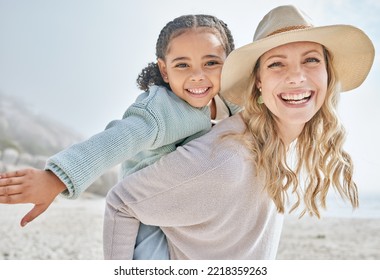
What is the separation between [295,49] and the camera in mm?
1415

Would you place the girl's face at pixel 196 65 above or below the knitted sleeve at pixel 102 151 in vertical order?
above

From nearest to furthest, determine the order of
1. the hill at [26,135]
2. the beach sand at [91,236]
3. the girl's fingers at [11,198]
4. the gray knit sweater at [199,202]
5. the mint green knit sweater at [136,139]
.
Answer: the girl's fingers at [11,198] < the mint green knit sweater at [136,139] < the gray knit sweater at [199,202] < the beach sand at [91,236] < the hill at [26,135]

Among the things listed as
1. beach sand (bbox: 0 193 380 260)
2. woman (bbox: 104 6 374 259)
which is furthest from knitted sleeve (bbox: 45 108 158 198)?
beach sand (bbox: 0 193 380 260)

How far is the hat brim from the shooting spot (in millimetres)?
1401

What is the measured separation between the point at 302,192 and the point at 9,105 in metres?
5.79

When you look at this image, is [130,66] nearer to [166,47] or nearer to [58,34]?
[58,34]

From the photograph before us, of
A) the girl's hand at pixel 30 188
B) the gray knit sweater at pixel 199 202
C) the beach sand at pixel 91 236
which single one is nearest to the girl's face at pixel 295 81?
the gray knit sweater at pixel 199 202

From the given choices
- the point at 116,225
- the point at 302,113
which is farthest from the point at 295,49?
the point at 116,225

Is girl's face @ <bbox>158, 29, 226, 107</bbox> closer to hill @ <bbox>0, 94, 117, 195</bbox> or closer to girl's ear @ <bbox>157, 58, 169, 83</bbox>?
girl's ear @ <bbox>157, 58, 169, 83</bbox>

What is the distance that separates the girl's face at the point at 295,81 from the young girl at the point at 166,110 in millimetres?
170

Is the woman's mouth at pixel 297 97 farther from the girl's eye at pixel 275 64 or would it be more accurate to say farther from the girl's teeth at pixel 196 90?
the girl's teeth at pixel 196 90

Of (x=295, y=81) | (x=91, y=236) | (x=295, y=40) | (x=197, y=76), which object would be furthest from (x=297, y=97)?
(x=91, y=236)

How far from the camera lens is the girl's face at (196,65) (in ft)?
4.93

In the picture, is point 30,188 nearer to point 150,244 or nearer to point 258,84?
point 150,244
